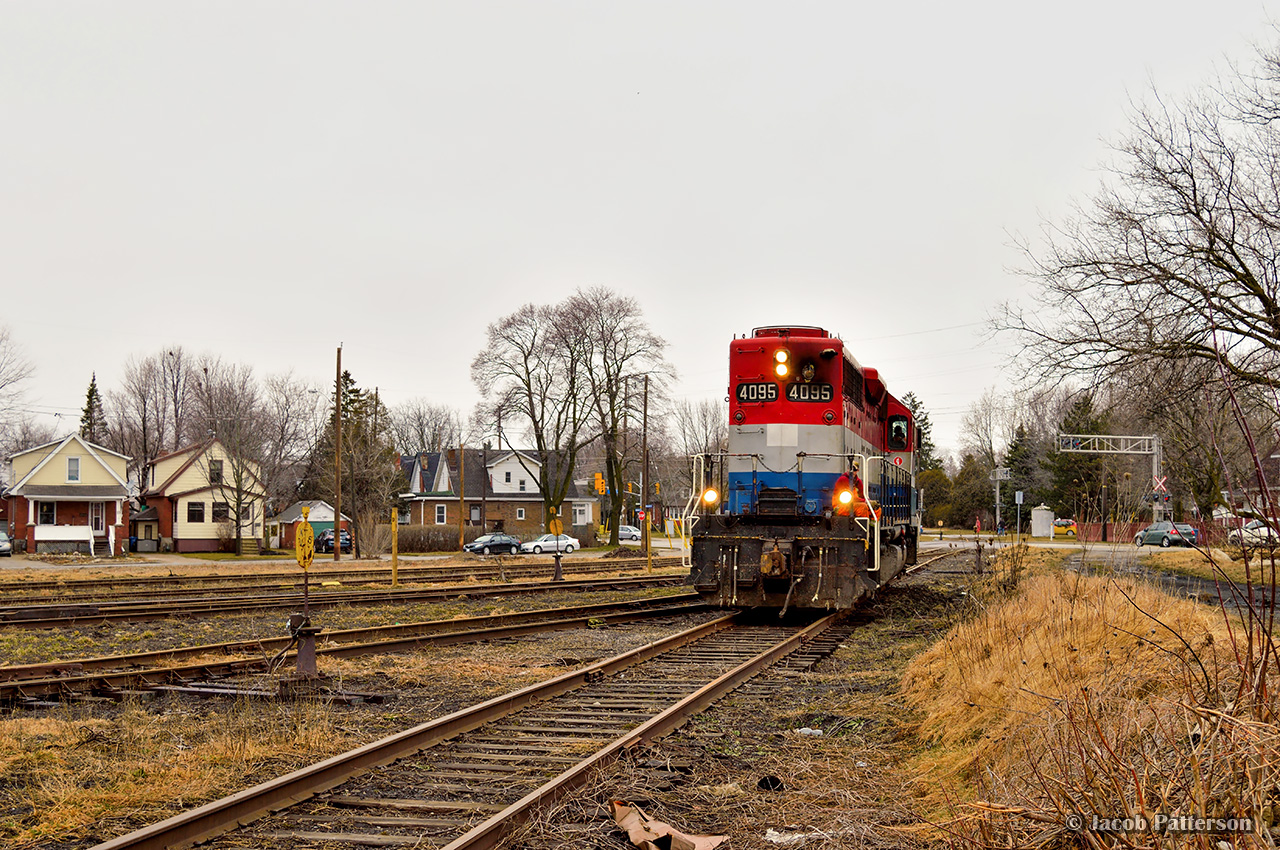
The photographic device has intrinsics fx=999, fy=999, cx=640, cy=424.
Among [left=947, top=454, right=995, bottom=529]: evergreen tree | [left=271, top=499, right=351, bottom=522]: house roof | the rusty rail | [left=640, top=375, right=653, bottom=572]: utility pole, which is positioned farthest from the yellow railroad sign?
[left=947, top=454, right=995, bottom=529]: evergreen tree

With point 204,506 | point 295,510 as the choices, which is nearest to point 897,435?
point 204,506

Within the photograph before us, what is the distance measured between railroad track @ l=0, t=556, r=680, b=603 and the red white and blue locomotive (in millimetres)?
12460

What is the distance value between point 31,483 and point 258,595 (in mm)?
36464

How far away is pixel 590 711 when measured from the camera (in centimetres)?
844

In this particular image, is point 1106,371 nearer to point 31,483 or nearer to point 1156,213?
point 1156,213

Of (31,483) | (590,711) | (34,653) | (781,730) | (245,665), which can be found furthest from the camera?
(31,483)

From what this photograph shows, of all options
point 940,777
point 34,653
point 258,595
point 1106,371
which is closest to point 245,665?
point 34,653

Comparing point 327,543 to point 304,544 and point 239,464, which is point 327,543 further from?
point 304,544

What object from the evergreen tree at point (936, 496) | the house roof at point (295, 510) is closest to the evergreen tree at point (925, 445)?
the evergreen tree at point (936, 496)

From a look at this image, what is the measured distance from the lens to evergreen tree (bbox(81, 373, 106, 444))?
86438mm

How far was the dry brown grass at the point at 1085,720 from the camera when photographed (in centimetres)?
355

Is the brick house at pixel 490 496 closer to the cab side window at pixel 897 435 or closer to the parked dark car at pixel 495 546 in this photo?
the parked dark car at pixel 495 546

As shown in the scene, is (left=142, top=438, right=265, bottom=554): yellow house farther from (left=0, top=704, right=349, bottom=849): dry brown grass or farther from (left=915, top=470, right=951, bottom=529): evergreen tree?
(left=915, top=470, right=951, bottom=529): evergreen tree

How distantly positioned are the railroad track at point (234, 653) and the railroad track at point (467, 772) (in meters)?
3.24
